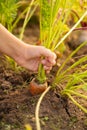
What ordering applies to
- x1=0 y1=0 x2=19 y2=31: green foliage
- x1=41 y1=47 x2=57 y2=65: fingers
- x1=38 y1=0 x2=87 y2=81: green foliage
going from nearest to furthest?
1. x1=41 y1=47 x2=57 y2=65: fingers
2. x1=38 y1=0 x2=87 y2=81: green foliage
3. x1=0 y1=0 x2=19 y2=31: green foliage

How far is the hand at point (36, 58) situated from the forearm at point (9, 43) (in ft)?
0.11

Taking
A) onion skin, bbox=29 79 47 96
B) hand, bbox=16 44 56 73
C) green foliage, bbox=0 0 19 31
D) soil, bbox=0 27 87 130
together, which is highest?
green foliage, bbox=0 0 19 31

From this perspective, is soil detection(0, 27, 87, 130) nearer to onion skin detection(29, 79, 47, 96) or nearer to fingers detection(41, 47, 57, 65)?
onion skin detection(29, 79, 47, 96)

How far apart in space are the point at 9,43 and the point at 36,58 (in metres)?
0.15

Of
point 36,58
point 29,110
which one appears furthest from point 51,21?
point 29,110

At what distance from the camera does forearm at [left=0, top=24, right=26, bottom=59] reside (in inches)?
60.3

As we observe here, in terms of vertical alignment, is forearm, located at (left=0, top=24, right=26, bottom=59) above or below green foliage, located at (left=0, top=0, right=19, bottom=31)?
below

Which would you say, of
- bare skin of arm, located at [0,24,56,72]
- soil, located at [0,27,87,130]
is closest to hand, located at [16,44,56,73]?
bare skin of arm, located at [0,24,56,72]

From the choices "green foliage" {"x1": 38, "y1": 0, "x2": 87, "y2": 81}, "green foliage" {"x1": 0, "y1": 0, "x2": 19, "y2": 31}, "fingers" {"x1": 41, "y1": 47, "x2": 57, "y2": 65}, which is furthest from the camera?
"green foliage" {"x1": 0, "y1": 0, "x2": 19, "y2": 31}

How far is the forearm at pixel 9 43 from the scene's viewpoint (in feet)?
5.03

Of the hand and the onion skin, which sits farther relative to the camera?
the onion skin

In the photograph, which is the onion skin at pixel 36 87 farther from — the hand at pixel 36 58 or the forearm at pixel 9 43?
the forearm at pixel 9 43

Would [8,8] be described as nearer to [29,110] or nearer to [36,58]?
[36,58]

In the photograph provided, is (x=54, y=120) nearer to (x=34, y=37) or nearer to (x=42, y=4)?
(x=42, y=4)
